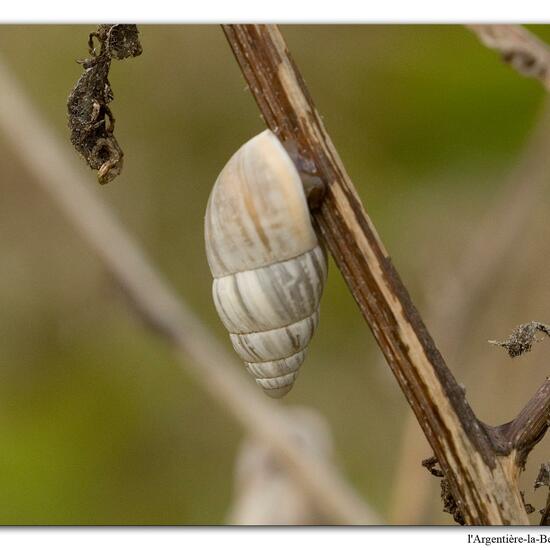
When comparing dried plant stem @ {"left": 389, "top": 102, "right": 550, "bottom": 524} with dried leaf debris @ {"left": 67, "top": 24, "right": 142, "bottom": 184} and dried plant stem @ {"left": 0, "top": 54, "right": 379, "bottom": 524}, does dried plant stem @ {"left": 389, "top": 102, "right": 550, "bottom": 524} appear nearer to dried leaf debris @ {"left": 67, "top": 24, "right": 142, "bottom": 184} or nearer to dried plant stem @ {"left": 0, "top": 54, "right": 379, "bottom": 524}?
dried plant stem @ {"left": 0, "top": 54, "right": 379, "bottom": 524}

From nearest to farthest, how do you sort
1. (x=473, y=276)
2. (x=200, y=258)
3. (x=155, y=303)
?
1. (x=155, y=303)
2. (x=473, y=276)
3. (x=200, y=258)

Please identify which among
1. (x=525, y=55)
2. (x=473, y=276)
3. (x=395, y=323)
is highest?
(x=525, y=55)

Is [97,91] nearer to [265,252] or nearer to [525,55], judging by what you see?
[265,252]

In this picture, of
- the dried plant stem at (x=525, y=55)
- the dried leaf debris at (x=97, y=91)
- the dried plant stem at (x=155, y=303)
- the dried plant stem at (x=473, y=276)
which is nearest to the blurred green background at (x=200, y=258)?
the dried plant stem at (x=473, y=276)

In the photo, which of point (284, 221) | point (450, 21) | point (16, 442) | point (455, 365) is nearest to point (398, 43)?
point (450, 21)

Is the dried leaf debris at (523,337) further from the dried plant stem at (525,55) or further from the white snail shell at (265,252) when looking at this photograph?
the dried plant stem at (525,55)

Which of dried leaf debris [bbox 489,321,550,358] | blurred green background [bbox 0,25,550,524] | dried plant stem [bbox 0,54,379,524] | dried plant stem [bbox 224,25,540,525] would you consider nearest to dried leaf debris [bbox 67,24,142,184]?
dried plant stem [bbox 224,25,540,525]

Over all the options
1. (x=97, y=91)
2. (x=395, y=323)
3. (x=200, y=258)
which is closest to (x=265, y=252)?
(x=395, y=323)
